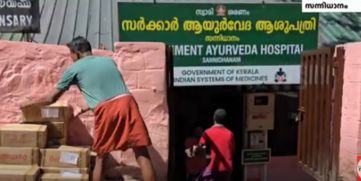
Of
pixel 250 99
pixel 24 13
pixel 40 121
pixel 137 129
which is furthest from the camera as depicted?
pixel 250 99

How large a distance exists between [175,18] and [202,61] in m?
0.61

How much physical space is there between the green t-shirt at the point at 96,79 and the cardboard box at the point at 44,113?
0.41 m

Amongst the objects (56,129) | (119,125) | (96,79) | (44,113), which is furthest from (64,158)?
(96,79)

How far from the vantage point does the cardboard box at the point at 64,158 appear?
524 cm

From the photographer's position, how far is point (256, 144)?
8.37m

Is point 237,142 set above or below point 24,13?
below

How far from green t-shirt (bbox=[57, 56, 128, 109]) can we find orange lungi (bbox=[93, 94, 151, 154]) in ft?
0.21

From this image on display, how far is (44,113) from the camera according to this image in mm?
5371

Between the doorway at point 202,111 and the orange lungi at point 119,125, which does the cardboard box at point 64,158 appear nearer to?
the orange lungi at point 119,125

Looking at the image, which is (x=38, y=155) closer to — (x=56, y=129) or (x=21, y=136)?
(x=21, y=136)

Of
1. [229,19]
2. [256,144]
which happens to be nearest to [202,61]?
[229,19]

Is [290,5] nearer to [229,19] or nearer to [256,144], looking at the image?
[229,19]

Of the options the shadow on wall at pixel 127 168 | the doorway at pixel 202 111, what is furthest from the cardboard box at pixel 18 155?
the doorway at pixel 202 111

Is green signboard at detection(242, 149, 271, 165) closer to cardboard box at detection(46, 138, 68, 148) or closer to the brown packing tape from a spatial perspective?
cardboard box at detection(46, 138, 68, 148)
